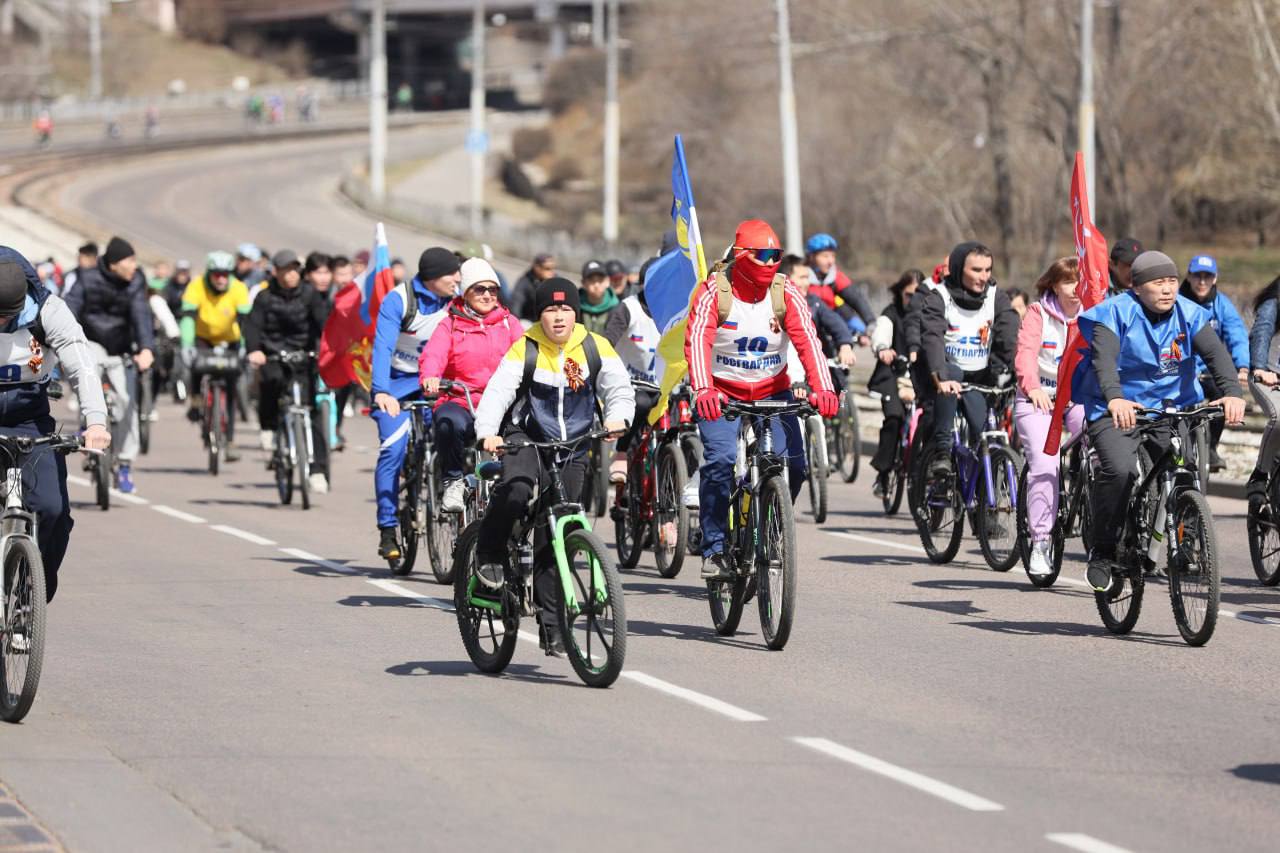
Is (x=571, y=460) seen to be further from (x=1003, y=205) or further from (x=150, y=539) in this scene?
(x=1003, y=205)

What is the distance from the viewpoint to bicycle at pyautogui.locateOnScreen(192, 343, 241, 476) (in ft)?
69.1

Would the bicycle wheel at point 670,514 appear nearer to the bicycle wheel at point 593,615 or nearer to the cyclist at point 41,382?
the bicycle wheel at point 593,615

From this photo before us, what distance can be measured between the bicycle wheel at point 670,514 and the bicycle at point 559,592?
3.13 m

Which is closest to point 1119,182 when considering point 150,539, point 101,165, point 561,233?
point 561,233

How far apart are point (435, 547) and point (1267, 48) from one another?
33624 mm

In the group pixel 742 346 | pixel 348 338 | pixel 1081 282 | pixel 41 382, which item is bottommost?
pixel 41 382

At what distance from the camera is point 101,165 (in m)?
89.4

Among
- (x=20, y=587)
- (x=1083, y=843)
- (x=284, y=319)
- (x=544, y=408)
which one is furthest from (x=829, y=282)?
(x=1083, y=843)

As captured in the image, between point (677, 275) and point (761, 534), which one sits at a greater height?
point (677, 275)

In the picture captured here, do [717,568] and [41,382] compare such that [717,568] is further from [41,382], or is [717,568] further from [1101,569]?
[41,382]

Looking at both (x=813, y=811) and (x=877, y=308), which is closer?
(x=813, y=811)

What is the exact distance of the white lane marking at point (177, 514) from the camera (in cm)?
1758

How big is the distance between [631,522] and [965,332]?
7.66ft

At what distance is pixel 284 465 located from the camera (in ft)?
60.7
